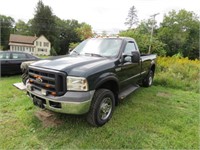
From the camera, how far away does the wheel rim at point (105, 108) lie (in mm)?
3432

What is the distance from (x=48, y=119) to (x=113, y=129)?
1463 mm

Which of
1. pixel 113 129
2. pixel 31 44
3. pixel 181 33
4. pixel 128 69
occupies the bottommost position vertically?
pixel 113 129

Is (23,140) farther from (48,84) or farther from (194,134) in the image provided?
(194,134)

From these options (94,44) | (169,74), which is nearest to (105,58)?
(94,44)

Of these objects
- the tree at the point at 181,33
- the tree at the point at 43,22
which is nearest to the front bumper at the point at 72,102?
the tree at the point at 181,33

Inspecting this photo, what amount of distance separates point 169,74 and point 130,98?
376cm

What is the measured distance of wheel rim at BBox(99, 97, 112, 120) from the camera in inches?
135

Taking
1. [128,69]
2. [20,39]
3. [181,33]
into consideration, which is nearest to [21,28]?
[20,39]

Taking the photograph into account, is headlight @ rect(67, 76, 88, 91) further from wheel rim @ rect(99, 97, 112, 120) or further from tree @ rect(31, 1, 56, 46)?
tree @ rect(31, 1, 56, 46)

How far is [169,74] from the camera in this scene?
7914 mm

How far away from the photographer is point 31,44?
156ft

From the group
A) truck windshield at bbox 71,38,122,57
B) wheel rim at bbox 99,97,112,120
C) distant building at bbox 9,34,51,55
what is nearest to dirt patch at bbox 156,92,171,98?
truck windshield at bbox 71,38,122,57

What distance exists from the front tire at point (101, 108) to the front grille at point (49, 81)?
67cm

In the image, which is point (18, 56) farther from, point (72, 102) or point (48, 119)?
point (72, 102)
